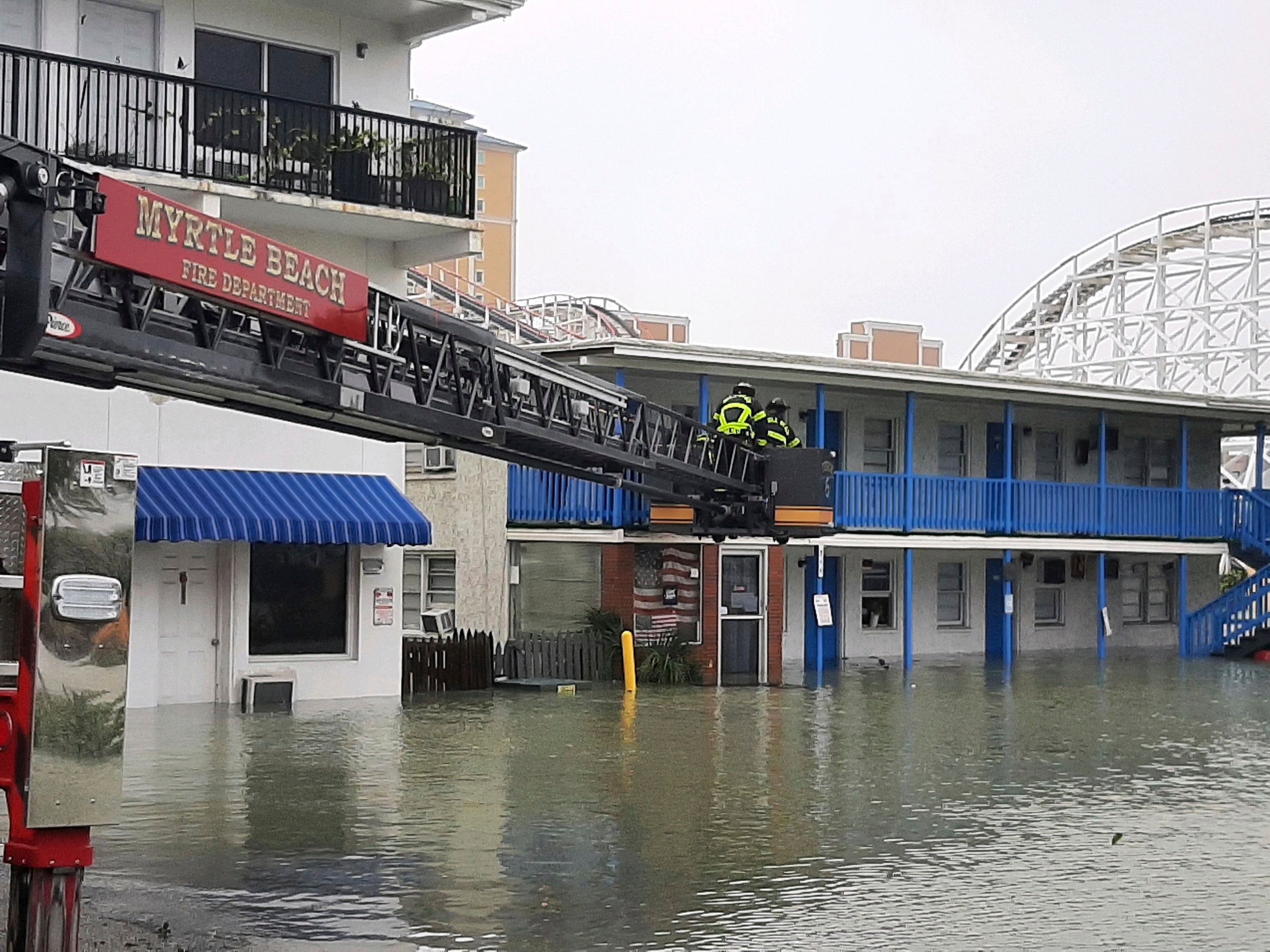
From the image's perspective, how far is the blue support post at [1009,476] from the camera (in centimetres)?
3136

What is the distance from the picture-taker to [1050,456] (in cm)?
3547

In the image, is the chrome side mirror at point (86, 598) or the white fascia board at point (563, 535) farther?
the white fascia board at point (563, 535)

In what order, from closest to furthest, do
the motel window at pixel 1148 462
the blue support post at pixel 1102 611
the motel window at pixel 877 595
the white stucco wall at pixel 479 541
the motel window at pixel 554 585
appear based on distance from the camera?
the white stucco wall at pixel 479 541
the motel window at pixel 554 585
the motel window at pixel 877 595
the blue support post at pixel 1102 611
the motel window at pixel 1148 462

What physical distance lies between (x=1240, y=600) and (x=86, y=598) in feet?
97.5

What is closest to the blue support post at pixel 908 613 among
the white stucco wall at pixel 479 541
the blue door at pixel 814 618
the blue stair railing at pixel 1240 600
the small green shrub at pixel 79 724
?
the blue door at pixel 814 618

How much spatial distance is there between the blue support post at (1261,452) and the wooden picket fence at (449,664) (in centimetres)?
1832

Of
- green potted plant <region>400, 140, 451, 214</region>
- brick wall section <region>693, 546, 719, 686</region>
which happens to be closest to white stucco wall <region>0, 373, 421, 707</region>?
green potted plant <region>400, 140, 451, 214</region>

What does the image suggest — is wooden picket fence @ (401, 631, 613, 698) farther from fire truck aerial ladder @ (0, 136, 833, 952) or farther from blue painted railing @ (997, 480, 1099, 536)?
fire truck aerial ladder @ (0, 136, 833, 952)

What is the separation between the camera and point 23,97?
1908 cm

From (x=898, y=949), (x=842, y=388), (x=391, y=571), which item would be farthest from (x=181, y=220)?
(x=842, y=388)

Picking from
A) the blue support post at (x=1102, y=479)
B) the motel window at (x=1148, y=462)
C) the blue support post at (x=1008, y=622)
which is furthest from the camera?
the motel window at (x=1148, y=462)

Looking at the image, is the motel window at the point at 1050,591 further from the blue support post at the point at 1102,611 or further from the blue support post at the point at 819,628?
the blue support post at the point at 819,628

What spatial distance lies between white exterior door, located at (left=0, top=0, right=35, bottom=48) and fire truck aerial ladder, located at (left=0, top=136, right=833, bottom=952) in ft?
29.5

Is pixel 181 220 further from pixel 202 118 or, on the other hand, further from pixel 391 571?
pixel 391 571
